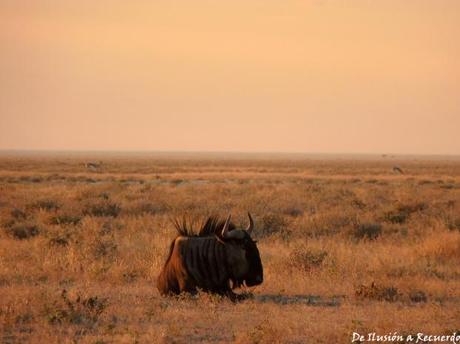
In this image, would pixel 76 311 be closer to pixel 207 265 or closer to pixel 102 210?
pixel 207 265

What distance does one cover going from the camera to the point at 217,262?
10195 mm

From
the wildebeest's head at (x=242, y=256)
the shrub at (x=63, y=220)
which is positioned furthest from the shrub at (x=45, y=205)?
the wildebeest's head at (x=242, y=256)

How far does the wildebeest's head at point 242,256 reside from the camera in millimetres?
10094

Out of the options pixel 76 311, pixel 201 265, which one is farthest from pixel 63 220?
pixel 76 311

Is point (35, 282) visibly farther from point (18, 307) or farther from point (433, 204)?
point (433, 204)

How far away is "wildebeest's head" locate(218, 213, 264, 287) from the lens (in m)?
10.1

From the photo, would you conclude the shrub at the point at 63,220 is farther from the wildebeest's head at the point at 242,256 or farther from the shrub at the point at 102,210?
the wildebeest's head at the point at 242,256

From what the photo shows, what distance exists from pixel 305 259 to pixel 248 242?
3129mm

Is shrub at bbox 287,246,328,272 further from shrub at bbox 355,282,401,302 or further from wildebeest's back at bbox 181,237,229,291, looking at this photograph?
wildebeest's back at bbox 181,237,229,291

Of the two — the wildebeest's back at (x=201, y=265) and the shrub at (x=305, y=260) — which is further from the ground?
the wildebeest's back at (x=201, y=265)

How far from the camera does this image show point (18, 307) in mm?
9445

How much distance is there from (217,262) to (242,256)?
379 millimetres

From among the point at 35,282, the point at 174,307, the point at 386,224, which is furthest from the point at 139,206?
the point at 174,307

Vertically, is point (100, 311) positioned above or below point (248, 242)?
below
